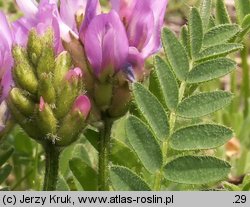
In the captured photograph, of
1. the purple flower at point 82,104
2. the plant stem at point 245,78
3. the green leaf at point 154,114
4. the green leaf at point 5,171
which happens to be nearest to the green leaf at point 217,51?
the green leaf at point 154,114

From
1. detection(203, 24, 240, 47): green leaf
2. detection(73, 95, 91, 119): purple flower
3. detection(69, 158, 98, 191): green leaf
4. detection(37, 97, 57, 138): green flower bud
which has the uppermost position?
detection(203, 24, 240, 47): green leaf

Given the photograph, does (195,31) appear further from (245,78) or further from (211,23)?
(245,78)

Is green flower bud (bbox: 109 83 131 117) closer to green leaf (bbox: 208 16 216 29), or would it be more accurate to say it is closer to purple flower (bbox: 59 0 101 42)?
purple flower (bbox: 59 0 101 42)

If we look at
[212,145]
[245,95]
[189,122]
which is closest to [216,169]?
[212,145]

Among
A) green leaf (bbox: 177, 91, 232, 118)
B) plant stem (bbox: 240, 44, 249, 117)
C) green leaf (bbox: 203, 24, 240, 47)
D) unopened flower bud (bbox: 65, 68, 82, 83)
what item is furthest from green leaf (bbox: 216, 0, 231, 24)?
plant stem (bbox: 240, 44, 249, 117)

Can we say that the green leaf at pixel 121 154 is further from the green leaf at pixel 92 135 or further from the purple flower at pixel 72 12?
the purple flower at pixel 72 12

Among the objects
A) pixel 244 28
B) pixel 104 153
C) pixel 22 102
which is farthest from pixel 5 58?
pixel 244 28
